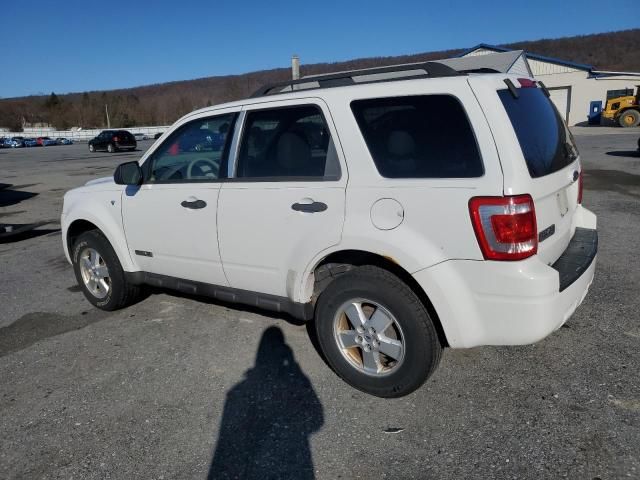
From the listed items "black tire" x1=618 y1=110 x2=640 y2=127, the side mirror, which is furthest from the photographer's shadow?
"black tire" x1=618 y1=110 x2=640 y2=127

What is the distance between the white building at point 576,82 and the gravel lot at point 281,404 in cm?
4308

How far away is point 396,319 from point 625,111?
135 ft

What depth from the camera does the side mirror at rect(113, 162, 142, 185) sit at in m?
3.98

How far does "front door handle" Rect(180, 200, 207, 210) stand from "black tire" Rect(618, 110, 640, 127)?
4075cm

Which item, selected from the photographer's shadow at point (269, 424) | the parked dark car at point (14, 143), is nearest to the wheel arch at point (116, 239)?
the photographer's shadow at point (269, 424)

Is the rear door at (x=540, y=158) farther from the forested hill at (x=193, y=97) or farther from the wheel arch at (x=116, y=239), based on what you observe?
the forested hill at (x=193, y=97)

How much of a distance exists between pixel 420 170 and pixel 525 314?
93 cm

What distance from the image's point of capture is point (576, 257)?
3.05m

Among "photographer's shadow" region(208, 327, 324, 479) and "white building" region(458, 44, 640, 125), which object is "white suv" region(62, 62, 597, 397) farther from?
"white building" region(458, 44, 640, 125)

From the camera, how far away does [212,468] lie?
249cm

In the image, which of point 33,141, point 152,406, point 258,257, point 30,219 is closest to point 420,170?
point 258,257

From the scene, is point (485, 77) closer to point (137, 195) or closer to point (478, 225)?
point (478, 225)

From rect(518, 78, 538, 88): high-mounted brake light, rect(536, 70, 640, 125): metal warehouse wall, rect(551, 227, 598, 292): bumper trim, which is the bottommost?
rect(551, 227, 598, 292): bumper trim

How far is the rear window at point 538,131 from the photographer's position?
8.62 ft
